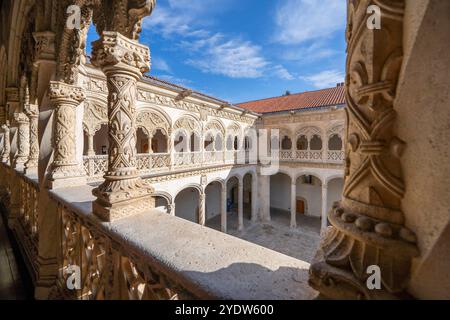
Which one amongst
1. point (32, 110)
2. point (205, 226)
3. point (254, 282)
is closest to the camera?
point (254, 282)

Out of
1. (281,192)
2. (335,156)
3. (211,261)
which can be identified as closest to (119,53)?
(211,261)

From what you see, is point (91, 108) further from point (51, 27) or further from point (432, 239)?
point (432, 239)

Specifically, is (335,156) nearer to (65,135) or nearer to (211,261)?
(65,135)

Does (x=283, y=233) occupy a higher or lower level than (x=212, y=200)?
lower

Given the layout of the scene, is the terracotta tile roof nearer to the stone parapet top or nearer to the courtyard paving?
the courtyard paving

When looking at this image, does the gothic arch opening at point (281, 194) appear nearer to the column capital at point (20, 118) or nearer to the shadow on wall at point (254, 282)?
the column capital at point (20, 118)

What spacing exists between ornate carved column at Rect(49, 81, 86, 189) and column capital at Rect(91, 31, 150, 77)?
140 cm

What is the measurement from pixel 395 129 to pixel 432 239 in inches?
11.3

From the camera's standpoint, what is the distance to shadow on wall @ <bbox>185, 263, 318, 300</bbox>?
0.73 m

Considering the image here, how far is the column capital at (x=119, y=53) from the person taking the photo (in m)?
1.52

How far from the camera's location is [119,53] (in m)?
1.55

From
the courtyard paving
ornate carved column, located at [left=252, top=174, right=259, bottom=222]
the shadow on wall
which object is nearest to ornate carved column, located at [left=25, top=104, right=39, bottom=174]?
the shadow on wall

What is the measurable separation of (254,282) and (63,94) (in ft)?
10.5
